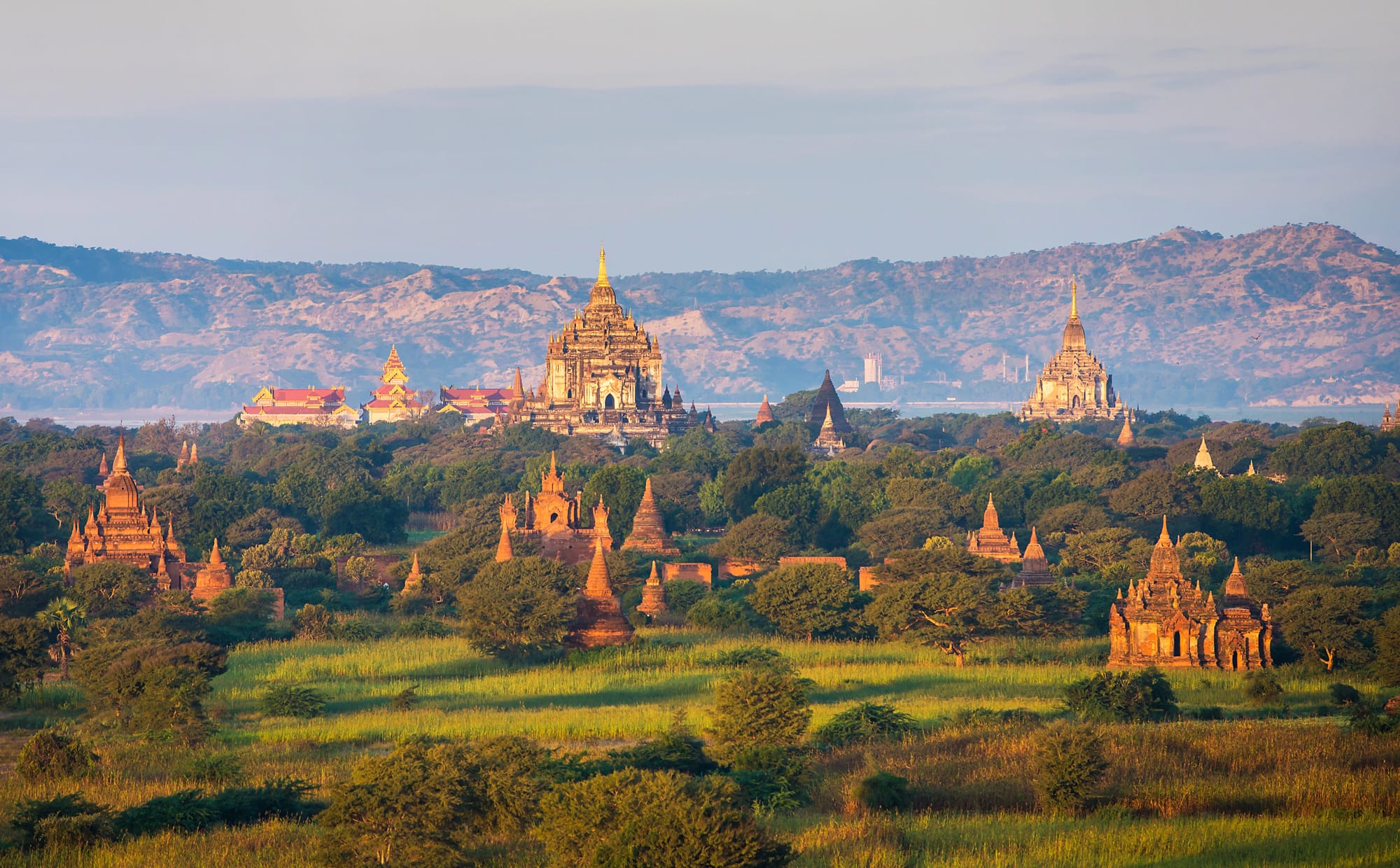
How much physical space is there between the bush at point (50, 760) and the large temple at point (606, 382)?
119524mm

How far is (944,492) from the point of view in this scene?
359 ft

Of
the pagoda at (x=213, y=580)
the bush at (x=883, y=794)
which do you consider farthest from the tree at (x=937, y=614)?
the bush at (x=883, y=794)

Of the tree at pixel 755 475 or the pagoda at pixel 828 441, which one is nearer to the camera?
the tree at pixel 755 475

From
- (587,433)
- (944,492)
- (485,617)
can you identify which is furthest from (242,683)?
(587,433)

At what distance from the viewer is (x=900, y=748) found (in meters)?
44.5

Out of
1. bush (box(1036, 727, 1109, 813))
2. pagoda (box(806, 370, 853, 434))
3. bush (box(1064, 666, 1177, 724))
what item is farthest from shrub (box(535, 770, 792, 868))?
pagoda (box(806, 370, 853, 434))

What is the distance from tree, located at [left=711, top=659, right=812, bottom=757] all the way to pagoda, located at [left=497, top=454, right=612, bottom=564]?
3361cm

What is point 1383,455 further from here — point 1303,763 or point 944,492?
point 1303,763

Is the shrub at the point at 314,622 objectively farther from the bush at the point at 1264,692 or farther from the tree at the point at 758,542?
the bush at the point at 1264,692

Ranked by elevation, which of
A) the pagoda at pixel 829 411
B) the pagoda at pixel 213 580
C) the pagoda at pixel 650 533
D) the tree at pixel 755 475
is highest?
the pagoda at pixel 829 411

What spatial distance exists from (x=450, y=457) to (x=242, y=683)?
3703 inches

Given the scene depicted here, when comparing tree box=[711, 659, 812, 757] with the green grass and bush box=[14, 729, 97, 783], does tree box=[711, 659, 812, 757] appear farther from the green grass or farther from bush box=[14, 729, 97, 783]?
bush box=[14, 729, 97, 783]

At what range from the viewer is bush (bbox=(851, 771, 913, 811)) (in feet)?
126

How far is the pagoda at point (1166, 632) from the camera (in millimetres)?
60406
